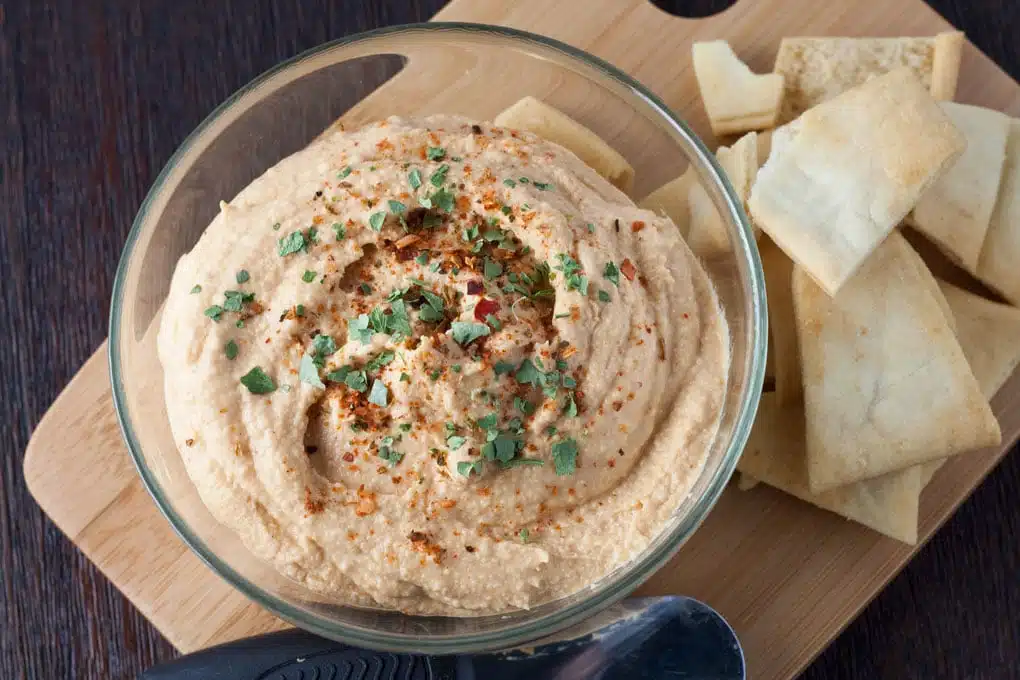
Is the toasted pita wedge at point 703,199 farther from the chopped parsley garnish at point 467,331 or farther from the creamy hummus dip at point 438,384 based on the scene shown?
the chopped parsley garnish at point 467,331

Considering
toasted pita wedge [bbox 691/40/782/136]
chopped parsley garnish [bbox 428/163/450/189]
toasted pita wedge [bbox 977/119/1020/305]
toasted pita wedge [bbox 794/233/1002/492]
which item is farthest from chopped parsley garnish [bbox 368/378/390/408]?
toasted pita wedge [bbox 977/119/1020/305]

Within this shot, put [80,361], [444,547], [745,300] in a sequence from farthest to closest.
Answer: [80,361] → [745,300] → [444,547]

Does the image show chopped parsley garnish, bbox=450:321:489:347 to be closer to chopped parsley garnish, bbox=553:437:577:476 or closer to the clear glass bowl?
chopped parsley garnish, bbox=553:437:577:476

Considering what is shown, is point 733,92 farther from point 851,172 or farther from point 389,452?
point 389,452

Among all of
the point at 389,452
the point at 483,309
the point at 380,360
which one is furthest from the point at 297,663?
the point at 483,309

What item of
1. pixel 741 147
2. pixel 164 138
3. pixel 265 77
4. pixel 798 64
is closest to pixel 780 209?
pixel 741 147

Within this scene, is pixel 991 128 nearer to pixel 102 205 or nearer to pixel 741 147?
pixel 741 147

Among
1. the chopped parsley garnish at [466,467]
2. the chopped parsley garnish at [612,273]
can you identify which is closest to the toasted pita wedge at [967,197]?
the chopped parsley garnish at [612,273]
